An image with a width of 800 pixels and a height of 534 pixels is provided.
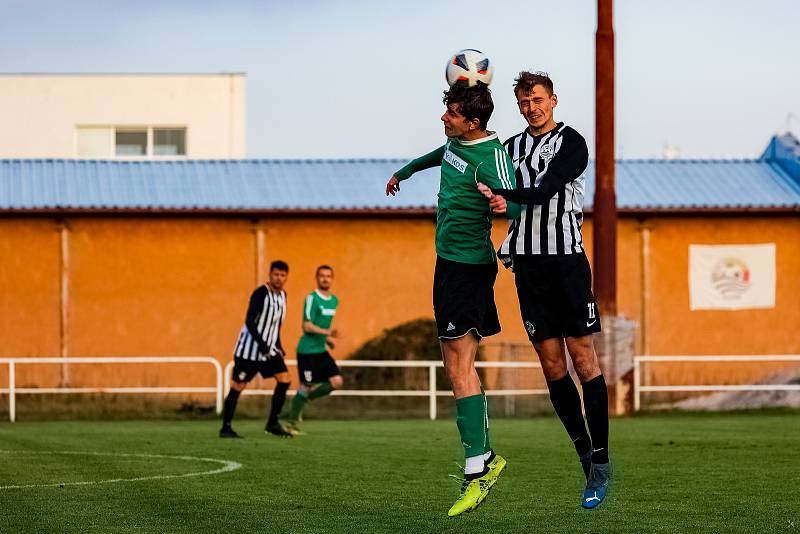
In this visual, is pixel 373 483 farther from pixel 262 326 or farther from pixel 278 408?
pixel 278 408

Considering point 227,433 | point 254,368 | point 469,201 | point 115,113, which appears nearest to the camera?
point 469,201

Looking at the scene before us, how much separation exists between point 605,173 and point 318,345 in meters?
5.44

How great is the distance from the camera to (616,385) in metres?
22.0

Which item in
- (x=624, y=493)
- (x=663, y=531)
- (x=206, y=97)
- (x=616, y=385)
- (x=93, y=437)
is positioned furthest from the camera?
(x=206, y=97)

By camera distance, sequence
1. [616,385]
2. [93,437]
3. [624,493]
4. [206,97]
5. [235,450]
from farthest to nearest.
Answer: [206,97] → [616,385] → [93,437] → [235,450] → [624,493]

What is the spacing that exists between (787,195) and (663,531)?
2048 centimetres

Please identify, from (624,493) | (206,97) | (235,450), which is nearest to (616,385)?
(235,450)

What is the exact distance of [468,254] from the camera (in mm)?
8039

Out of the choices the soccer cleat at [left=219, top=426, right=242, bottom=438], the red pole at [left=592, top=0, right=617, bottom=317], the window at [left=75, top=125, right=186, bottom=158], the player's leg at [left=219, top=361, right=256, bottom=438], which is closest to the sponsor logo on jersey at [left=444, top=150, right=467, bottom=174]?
the soccer cleat at [left=219, top=426, right=242, bottom=438]

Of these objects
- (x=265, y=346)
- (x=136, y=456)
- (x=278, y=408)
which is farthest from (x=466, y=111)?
(x=278, y=408)

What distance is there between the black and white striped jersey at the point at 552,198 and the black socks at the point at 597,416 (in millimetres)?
764

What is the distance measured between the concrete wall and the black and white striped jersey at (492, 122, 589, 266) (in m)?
17.6

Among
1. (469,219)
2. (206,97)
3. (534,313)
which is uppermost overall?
(206,97)

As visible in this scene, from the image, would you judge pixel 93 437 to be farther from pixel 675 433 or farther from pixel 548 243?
pixel 548 243
